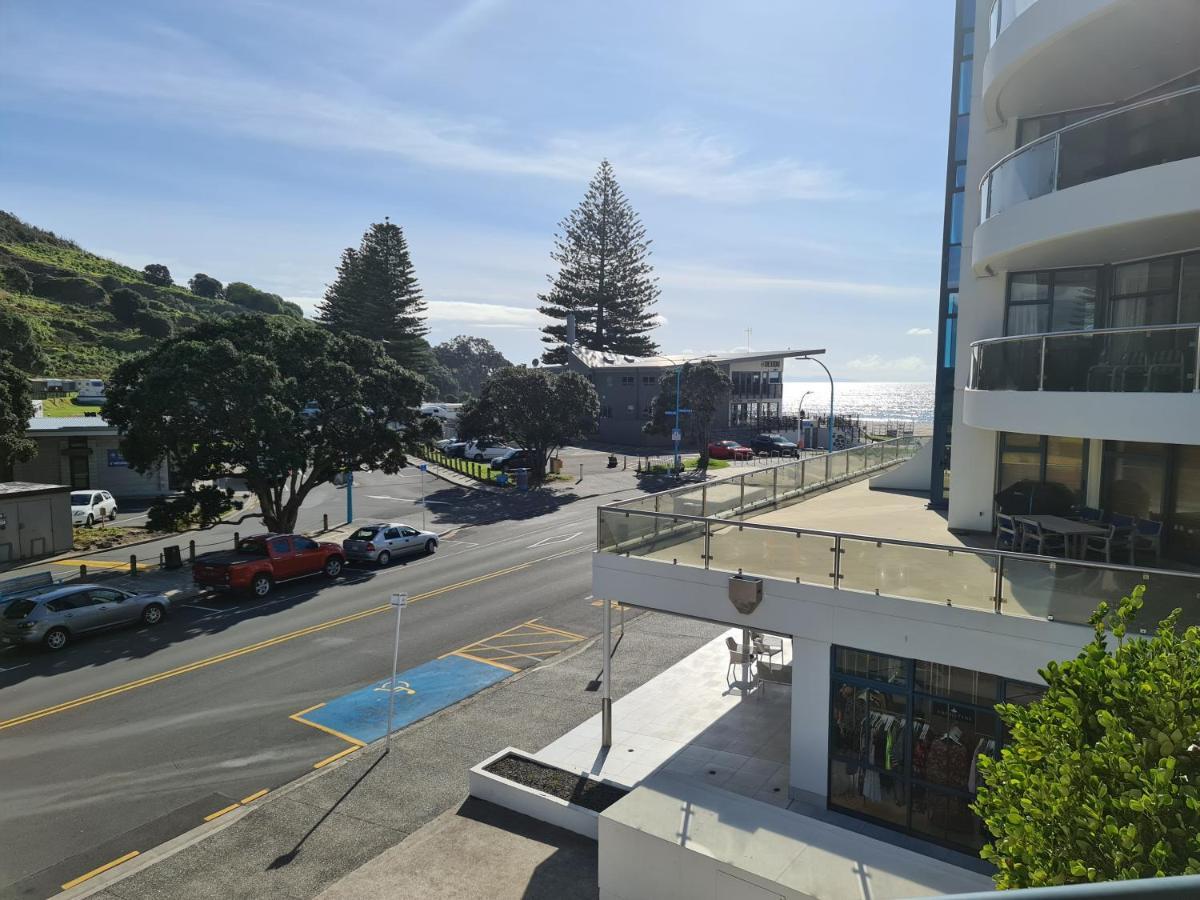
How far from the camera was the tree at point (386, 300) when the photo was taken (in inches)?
2926

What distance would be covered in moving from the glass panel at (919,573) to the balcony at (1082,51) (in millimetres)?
7613

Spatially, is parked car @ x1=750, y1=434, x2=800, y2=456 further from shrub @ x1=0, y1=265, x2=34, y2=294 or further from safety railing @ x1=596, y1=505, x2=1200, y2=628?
shrub @ x1=0, y1=265, x2=34, y2=294

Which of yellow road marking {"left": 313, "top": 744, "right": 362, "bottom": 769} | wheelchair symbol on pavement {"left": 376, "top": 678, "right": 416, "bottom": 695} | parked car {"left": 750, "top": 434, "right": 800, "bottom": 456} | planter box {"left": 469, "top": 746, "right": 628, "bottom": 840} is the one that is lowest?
yellow road marking {"left": 313, "top": 744, "right": 362, "bottom": 769}

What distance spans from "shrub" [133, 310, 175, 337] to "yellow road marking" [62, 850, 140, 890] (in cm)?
8799

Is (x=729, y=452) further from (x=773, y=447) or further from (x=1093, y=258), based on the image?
(x=1093, y=258)

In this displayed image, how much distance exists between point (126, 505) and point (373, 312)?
130 ft

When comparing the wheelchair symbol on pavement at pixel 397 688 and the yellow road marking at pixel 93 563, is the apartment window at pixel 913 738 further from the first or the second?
the yellow road marking at pixel 93 563

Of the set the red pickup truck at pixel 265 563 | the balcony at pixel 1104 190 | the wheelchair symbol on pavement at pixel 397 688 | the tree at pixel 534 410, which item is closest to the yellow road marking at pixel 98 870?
the wheelchair symbol on pavement at pixel 397 688

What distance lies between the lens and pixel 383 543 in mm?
27109

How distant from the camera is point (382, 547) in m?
27.0

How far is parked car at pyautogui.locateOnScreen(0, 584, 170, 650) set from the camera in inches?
704

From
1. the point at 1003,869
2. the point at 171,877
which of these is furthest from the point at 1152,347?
the point at 171,877

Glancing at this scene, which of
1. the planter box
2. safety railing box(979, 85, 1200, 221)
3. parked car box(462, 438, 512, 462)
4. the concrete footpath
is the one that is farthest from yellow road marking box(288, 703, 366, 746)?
parked car box(462, 438, 512, 462)

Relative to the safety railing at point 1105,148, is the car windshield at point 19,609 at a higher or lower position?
lower
